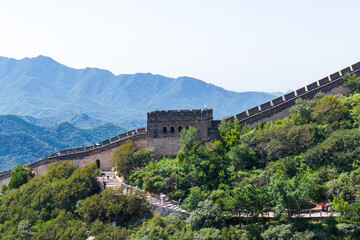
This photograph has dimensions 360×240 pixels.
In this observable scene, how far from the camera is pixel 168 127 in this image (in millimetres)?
35719

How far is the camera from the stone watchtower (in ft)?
116

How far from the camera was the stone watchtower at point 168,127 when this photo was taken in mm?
35281

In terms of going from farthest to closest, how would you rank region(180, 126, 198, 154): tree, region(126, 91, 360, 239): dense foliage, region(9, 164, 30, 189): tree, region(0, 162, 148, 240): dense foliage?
region(9, 164, 30, 189): tree, region(180, 126, 198, 154): tree, region(0, 162, 148, 240): dense foliage, region(126, 91, 360, 239): dense foliage

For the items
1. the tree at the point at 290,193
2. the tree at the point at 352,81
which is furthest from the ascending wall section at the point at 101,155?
the tree at the point at 352,81

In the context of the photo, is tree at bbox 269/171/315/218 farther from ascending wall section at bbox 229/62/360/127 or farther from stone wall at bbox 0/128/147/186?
stone wall at bbox 0/128/147/186

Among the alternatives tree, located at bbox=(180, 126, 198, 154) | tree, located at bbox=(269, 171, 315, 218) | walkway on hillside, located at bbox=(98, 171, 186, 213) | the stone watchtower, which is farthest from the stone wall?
tree, located at bbox=(269, 171, 315, 218)

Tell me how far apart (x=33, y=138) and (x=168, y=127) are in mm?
112522

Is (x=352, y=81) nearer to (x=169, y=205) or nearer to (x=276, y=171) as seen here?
(x=276, y=171)

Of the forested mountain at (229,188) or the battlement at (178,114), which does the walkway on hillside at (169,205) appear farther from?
the battlement at (178,114)

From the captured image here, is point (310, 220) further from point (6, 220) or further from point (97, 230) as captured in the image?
point (6, 220)

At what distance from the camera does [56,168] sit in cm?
3672

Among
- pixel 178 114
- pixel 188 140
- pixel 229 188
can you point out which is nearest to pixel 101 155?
pixel 178 114

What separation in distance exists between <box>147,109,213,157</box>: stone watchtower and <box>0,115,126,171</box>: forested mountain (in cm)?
9190

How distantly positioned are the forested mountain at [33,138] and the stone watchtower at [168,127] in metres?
91.9
